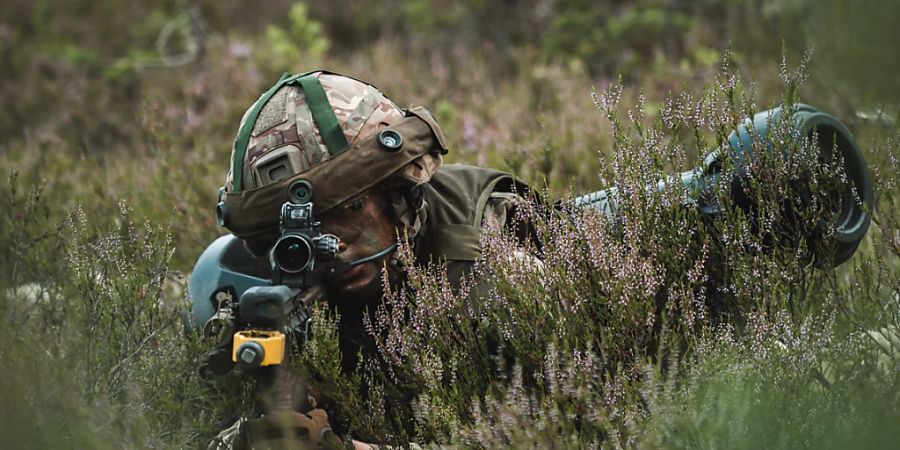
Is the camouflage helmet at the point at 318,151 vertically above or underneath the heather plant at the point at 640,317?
above

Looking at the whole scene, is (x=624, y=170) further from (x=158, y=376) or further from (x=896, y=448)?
(x=158, y=376)

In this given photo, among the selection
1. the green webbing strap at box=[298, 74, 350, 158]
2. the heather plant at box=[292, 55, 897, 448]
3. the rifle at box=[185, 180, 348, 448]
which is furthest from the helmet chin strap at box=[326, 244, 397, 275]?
the green webbing strap at box=[298, 74, 350, 158]

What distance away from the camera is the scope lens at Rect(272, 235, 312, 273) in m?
2.87

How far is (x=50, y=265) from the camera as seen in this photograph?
14.4ft

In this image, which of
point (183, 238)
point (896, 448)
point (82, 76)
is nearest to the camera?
point (896, 448)

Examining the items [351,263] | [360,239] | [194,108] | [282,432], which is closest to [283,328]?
[282,432]

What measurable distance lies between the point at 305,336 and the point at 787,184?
4.68 feet

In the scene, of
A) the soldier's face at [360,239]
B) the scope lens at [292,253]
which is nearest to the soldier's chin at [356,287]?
the soldier's face at [360,239]

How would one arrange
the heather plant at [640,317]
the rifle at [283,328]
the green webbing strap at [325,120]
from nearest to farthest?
the rifle at [283,328] → the heather plant at [640,317] → the green webbing strap at [325,120]

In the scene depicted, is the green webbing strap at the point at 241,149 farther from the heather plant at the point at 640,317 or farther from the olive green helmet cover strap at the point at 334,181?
the heather plant at the point at 640,317

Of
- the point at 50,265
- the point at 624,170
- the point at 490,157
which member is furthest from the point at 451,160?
the point at 624,170

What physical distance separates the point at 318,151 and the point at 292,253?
0.44m

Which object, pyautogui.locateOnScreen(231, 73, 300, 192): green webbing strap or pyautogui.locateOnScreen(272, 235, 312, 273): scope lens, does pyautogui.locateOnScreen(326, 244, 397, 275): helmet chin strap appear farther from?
pyautogui.locateOnScreen(231, 73, 300, 192): green webbing strap

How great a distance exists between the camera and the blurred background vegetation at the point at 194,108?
9.86 feet
